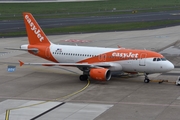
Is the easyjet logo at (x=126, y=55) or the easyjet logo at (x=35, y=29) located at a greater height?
the easyjet logo at (x=35, y=29)

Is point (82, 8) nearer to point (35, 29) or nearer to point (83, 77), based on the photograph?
point (35, 29)

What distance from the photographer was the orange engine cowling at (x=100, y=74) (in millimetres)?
53438

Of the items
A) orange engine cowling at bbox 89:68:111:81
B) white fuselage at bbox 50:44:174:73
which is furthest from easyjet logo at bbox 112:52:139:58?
orange engine cowling at bbox 89:68:111:81

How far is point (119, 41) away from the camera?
90.5 m

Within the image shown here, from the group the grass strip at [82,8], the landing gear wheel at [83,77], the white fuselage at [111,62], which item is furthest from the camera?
the grass strip at [82,8]

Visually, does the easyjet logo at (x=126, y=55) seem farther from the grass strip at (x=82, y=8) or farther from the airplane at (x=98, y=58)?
the grass strip at (x=82, y=8)

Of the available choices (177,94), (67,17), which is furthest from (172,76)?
(67,17)

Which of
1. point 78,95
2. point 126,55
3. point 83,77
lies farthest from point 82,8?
point 78,95

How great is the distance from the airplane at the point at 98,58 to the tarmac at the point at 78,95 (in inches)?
62.3

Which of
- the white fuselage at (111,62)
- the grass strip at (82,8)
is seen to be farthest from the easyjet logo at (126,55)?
the grass strip at (82,8)

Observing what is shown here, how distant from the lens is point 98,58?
5716cm

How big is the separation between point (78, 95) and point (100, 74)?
17.3 feet

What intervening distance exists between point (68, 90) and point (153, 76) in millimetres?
12826

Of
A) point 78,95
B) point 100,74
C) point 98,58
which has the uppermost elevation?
point 98,58
